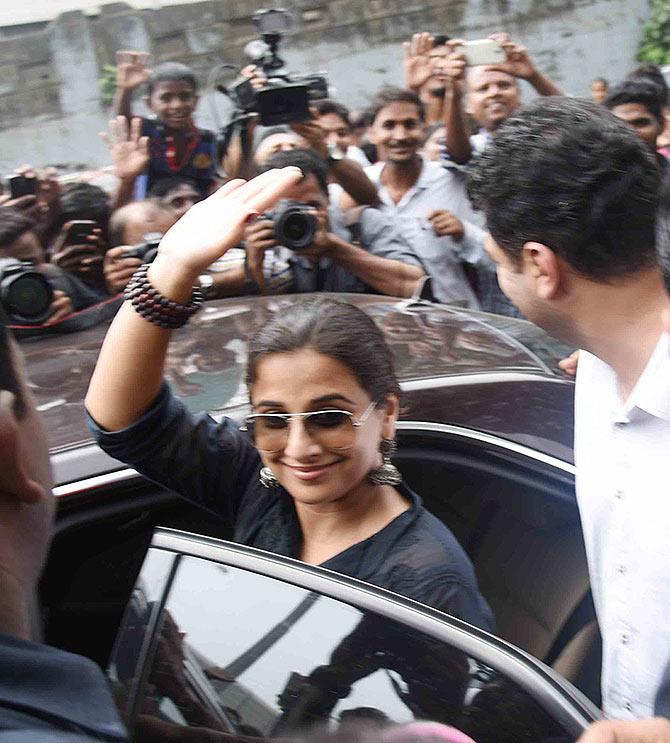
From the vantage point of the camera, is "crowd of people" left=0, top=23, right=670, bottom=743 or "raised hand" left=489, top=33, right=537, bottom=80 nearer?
"crowd of people" left=0, top=23, right=670, bottom=743

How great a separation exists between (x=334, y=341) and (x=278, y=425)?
16 cm

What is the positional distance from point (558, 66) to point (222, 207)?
13.1 meters

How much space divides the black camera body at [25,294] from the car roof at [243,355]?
0.14m

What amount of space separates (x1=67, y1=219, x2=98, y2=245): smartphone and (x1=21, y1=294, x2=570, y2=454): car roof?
3.59 feet

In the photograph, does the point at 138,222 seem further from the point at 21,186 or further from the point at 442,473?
the point at 442,473

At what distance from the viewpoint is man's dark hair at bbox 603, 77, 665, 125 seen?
15.5 feet

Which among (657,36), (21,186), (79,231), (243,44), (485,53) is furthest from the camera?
(657,36)

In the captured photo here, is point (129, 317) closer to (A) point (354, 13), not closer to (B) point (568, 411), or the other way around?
(B) point (568, 411)

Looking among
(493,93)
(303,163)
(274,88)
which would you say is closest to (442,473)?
(303,163)

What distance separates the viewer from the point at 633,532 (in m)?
1.48

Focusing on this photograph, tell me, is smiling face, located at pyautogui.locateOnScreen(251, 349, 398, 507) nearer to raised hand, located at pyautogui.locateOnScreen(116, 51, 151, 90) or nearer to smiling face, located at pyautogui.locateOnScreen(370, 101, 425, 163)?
smiling face, located at pyautogui.locateOnScreen(370, 101, 425, 163)

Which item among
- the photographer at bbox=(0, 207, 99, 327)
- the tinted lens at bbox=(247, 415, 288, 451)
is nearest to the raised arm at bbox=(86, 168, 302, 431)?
the tinted lens at bbox=(247, 415, 288, 451)

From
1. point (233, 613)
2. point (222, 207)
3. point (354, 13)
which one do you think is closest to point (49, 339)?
point (222, 207)

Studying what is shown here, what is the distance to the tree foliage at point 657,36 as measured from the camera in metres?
14.0
